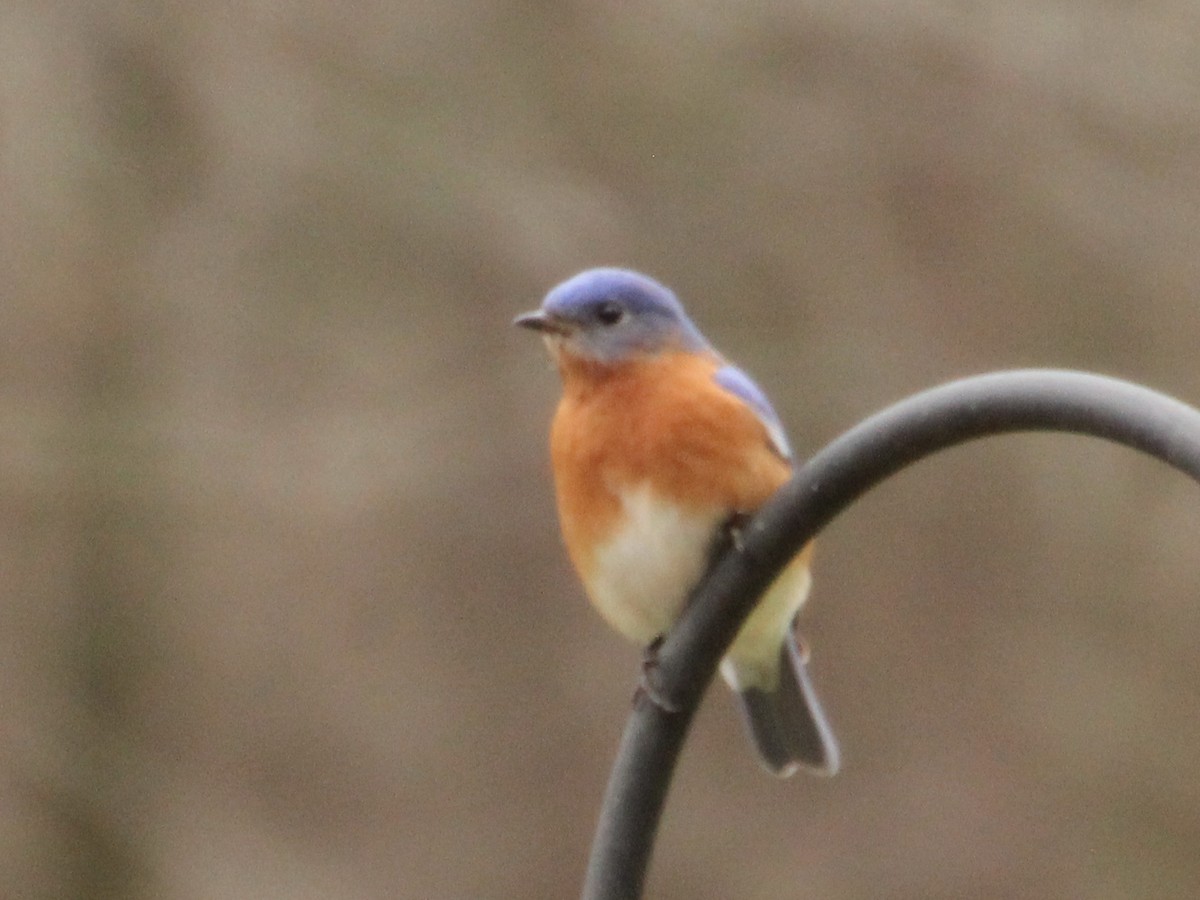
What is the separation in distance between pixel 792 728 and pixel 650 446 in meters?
0.73

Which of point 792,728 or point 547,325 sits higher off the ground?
point 547,325

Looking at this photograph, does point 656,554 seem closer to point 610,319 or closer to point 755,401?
point 755,401

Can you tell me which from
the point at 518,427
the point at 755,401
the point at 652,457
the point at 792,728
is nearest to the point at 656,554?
the point at 652,457

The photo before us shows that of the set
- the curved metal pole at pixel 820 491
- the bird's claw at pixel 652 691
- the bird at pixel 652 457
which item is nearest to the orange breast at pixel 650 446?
the bird at pixel 652 457

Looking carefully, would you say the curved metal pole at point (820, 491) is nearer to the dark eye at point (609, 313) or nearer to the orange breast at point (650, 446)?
the orange breast at point (650, 446)

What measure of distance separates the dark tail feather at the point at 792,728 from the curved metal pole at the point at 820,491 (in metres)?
0.90

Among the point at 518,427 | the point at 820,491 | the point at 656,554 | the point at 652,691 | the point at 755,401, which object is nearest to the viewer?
the point at 820,491

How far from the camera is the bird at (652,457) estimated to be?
110 inches

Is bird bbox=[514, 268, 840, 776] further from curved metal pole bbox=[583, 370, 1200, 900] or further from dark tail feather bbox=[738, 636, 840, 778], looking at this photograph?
curved metal pole bbox=[583, 370, 1200, 900]

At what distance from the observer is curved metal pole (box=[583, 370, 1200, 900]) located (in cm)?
172

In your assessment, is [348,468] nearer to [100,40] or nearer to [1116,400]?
[100,40]

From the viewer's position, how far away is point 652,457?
282cm

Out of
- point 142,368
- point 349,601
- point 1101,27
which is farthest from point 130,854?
point 1101,27

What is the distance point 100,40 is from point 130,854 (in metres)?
2.42
